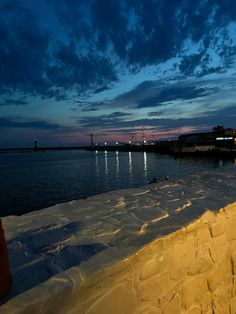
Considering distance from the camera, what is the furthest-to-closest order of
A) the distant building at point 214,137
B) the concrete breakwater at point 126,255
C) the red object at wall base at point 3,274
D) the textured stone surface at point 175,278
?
the distant building at point 214,137
the textured stone surface at point 175,278
the concrete breakwater at point 126,255
the red object at wall base at point 3,274

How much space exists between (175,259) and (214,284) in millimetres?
794

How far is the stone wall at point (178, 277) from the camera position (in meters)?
1.98

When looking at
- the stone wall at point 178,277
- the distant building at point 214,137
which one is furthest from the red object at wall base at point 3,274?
the distant building at point 214,137

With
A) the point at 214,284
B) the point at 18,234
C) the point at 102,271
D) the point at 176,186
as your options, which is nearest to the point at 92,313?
the point at 102,271

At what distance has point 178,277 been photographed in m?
2.55

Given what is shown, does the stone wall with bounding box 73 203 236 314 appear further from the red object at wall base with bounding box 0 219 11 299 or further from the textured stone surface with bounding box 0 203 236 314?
the red object at wall base with bounding box 0 219 11 299

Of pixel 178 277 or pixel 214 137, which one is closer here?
pixel 178 277

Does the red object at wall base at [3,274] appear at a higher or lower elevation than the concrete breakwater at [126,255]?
higher

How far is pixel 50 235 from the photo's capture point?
8.41ft

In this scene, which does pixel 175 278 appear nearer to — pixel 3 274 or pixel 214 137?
pixel 3 274

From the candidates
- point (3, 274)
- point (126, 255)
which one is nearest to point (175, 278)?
point (126, 255)

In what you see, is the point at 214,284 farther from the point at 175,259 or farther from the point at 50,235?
the point at 50,235

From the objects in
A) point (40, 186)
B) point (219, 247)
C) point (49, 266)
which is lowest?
point (40, 186)

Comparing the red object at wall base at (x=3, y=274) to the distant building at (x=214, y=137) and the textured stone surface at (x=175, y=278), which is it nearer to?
the textured stone surface at (x=175, y=278)
